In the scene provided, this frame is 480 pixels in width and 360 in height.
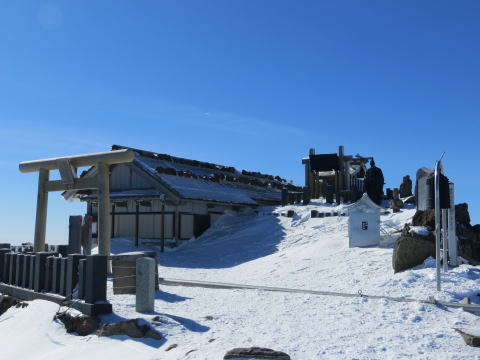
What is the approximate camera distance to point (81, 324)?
8906 millimetres

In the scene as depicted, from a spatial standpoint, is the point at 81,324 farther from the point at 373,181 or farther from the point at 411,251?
the point at 373,181

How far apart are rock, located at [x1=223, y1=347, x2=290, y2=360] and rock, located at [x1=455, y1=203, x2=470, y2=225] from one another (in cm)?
934

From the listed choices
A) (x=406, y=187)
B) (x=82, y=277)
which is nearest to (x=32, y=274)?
(x=82, y=277)

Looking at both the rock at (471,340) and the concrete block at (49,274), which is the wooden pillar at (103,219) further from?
the rock at (471,340)

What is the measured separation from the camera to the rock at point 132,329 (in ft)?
26.7

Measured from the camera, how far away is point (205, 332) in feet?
27.3

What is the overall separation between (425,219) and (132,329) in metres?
8.94

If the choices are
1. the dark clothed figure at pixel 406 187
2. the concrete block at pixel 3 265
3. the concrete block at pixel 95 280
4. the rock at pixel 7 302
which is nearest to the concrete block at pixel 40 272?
the rock at pixel 7 302

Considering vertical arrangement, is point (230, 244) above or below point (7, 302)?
above

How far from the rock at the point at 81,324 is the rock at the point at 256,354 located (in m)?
3.14

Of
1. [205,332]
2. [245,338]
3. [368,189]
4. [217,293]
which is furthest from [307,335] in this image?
[368,189]

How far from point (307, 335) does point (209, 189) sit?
19519mm

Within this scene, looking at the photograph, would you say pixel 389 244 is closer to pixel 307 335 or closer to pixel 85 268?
pixel 307 335

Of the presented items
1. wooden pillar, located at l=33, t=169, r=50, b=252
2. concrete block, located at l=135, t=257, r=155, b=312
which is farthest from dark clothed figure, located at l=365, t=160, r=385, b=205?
concrete block, located at l=135, t=257, r=155, b=312
